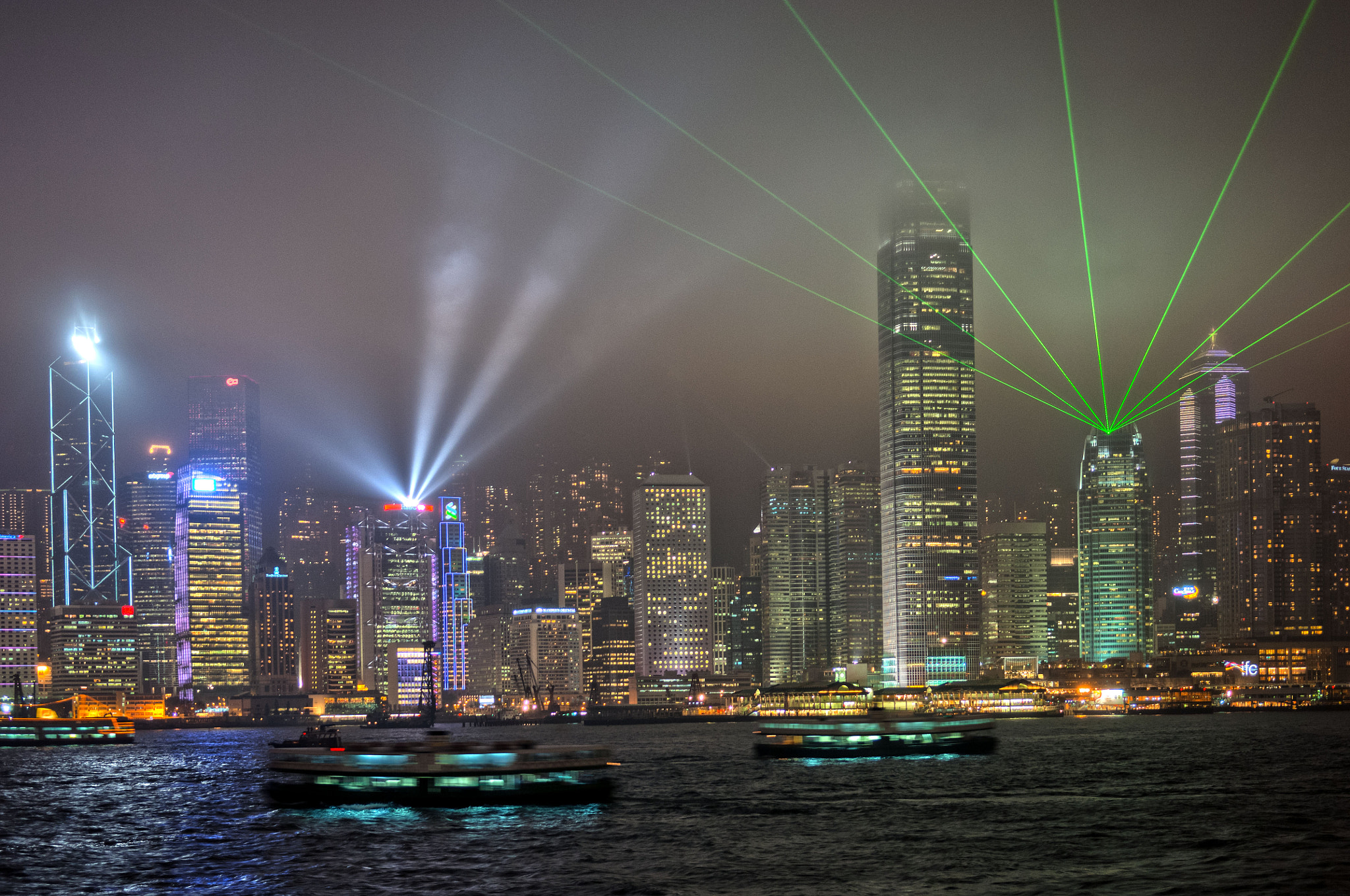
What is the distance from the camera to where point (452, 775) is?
86.7m

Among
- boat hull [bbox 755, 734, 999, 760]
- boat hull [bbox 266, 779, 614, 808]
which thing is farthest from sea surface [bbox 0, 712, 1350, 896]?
boat hull [bbox 755, 734, 999, 760]

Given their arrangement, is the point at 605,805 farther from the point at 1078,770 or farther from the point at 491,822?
the point at 1078,770

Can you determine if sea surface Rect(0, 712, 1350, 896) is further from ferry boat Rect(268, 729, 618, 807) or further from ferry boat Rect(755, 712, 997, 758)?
ferry boat Rect(755, 712, 997, 758)

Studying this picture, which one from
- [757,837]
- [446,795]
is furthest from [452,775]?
[757,837]

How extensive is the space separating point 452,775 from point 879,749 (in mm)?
67697

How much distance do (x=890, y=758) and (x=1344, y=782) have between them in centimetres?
4521

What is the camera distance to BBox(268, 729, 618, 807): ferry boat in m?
86.5

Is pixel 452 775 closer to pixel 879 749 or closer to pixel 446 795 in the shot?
pixel 446 795

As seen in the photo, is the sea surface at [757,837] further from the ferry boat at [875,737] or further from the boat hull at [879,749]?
the ferry boat at [875,737]

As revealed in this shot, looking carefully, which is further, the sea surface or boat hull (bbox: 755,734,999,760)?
boat hull (bbox: 755,734,999,760)

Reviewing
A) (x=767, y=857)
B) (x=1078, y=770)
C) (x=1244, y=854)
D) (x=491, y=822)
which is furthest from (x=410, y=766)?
(x=1078, y=770)

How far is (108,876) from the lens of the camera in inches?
2544

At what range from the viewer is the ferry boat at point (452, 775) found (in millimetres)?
86500

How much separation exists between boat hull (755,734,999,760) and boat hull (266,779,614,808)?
180 ft
